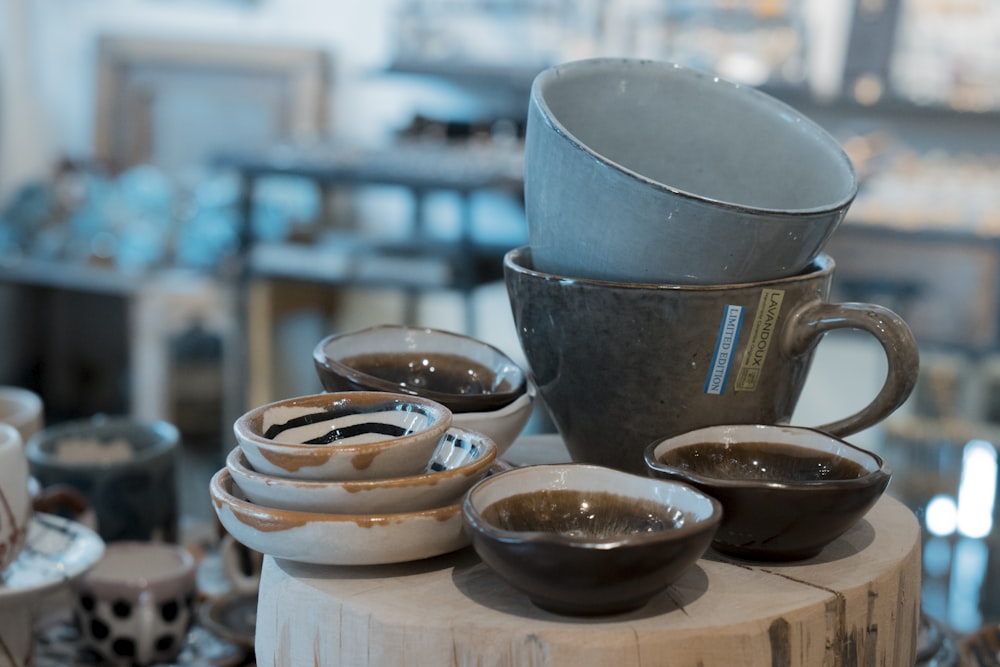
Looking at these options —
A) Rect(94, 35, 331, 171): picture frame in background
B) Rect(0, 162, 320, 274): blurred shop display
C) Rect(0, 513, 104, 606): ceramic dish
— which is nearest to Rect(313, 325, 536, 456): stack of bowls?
Rect(0, 513, 104, 606): ceramic dish

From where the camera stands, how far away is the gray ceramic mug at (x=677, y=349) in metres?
0.73

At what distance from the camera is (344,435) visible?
70 centimetres

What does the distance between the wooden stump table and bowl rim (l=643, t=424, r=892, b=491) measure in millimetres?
63

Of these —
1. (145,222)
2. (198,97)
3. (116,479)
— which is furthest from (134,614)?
(198,97)

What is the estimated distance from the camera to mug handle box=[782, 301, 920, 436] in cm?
75

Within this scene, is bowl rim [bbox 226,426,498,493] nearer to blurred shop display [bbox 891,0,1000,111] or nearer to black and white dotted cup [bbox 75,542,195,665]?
black and white dotted cup [bbox 75,542,195,665]

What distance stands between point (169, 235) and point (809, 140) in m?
2.65

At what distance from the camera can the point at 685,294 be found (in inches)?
28.5

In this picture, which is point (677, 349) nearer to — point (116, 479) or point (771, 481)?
point (771, 481)

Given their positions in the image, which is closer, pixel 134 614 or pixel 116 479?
pixel 134 614

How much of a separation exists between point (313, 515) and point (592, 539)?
16 cm

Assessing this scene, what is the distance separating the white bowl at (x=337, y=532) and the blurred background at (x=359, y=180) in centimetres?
186

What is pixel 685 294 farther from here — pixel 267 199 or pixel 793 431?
pixel 267 199

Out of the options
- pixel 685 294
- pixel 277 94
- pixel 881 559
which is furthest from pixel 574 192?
pixel 277 94
